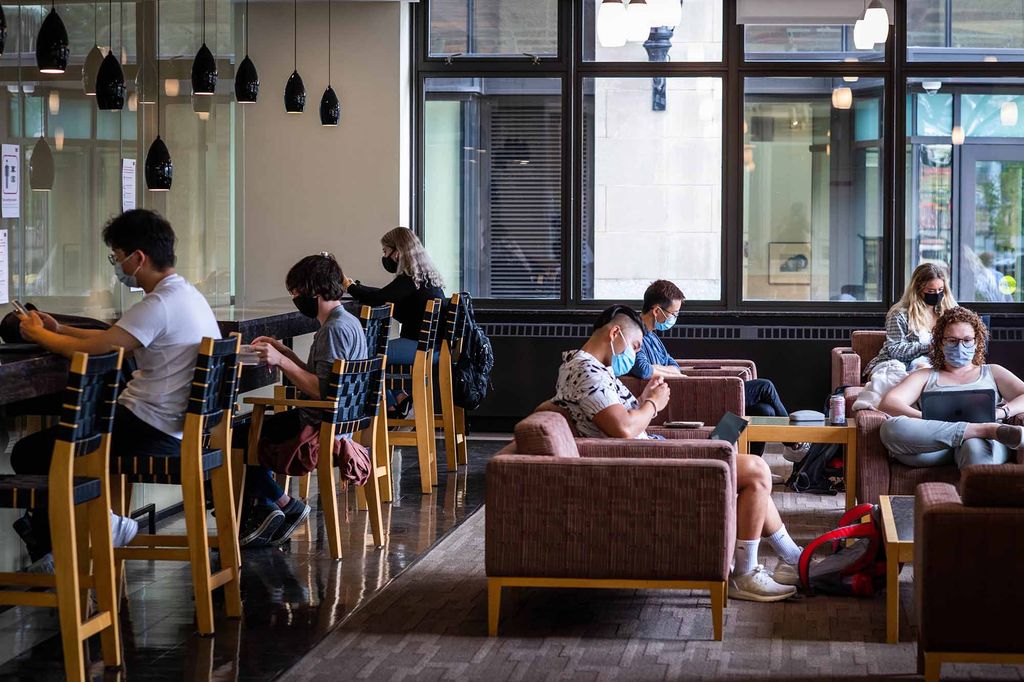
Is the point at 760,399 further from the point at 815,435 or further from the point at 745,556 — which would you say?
the point at 745,556

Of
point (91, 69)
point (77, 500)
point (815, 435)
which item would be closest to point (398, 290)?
point (91, 69)

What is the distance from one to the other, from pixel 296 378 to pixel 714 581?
6.99 feet

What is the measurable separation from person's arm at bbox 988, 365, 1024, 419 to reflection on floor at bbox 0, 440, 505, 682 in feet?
8.78

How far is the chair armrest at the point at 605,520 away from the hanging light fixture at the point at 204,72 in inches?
147

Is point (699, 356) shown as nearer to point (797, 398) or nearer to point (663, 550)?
point (797, 398)

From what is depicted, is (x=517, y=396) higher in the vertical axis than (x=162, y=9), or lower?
lower

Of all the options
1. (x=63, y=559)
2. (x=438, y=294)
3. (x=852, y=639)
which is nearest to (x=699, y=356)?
(x=438, y=294)

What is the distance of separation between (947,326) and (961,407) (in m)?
0.41

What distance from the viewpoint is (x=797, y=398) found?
1023cm

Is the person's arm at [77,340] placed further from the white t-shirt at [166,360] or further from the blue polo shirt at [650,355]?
the blue polo shirt at [650,355]

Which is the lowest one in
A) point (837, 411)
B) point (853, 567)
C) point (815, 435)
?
point (853, 567)

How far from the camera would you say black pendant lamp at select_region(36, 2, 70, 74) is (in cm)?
581

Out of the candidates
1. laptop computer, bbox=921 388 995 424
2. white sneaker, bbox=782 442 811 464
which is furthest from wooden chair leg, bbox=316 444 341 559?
white sneaker, bbox=782 442 811 464

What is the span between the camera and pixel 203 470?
4.72 m
